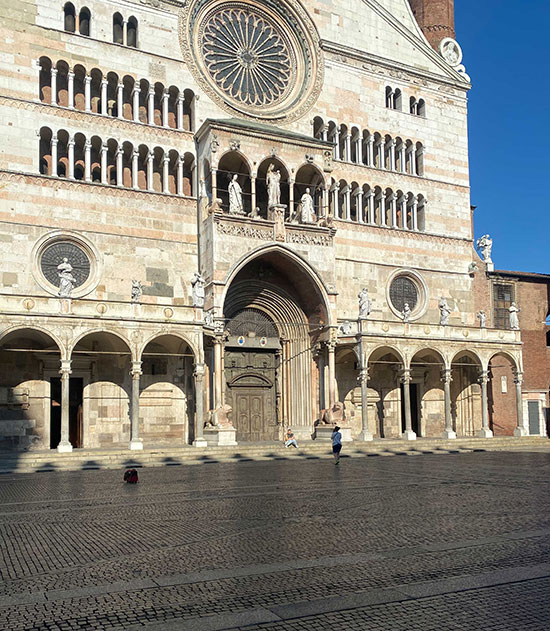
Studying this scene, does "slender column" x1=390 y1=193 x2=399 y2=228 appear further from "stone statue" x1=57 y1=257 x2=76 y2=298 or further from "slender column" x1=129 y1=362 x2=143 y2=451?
"stone statue" x1=57 y1=257 x2=76 y2=298

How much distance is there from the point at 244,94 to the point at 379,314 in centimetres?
1327

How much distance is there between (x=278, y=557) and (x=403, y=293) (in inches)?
1251

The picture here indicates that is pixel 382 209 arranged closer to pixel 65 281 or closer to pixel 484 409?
pixel 484 409

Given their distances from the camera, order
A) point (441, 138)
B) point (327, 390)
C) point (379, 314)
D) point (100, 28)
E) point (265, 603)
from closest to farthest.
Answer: point (265, 603)
point (100, 28)
point (327, 390)
point (379, 314)
point (441, 138)

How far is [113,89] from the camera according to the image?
111 feet

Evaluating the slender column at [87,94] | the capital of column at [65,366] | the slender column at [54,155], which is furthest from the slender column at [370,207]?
the capital of column at [65,366]

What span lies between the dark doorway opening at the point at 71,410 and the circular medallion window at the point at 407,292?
16.8 m

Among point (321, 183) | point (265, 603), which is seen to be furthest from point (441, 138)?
point (265, 603)

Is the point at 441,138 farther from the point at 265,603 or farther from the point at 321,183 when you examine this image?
the point at 265,603

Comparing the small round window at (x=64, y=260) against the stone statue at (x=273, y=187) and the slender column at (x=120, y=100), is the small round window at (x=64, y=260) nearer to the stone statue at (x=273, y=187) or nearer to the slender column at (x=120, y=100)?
the slender column at (x=120, y=100)

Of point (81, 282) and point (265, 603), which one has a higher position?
Result: point (81, 282)

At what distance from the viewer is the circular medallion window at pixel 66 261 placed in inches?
1204

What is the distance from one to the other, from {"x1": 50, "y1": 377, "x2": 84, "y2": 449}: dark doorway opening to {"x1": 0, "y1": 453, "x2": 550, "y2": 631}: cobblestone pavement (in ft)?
45.7

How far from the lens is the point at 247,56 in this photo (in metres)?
37.9
